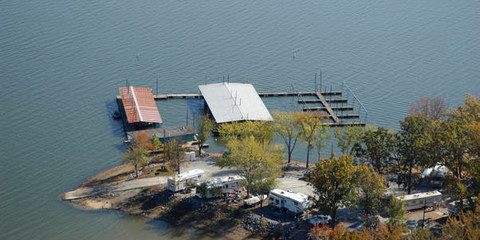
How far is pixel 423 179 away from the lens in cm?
6694

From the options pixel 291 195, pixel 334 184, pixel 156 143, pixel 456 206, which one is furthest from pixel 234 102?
pixel 456 206

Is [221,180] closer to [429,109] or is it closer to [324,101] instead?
[324,101]

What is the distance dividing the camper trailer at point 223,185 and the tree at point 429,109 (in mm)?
30227

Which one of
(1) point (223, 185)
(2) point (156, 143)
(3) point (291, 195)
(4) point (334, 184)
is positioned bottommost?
(3) point (291, 195)

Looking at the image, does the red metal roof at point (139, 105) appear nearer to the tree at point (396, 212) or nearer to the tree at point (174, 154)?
the tree at point (174, 154)

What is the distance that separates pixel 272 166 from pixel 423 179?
59.2 feet

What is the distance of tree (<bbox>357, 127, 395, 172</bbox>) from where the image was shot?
64.2 metres

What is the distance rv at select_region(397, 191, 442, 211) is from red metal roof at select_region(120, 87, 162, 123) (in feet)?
125

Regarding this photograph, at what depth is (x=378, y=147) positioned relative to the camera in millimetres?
64250

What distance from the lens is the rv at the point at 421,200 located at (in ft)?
195

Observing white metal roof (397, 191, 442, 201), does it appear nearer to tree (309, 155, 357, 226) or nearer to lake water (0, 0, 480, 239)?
tree (309, 155, 357, 226)

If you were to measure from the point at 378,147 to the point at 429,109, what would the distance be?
83.4 ft

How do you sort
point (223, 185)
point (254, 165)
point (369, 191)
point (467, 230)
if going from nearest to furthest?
point (467, 230), point (369, 191), point (254, 165), point (223, 185)

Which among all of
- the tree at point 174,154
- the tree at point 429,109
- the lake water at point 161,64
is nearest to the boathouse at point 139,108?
the lake water at point 161,64
